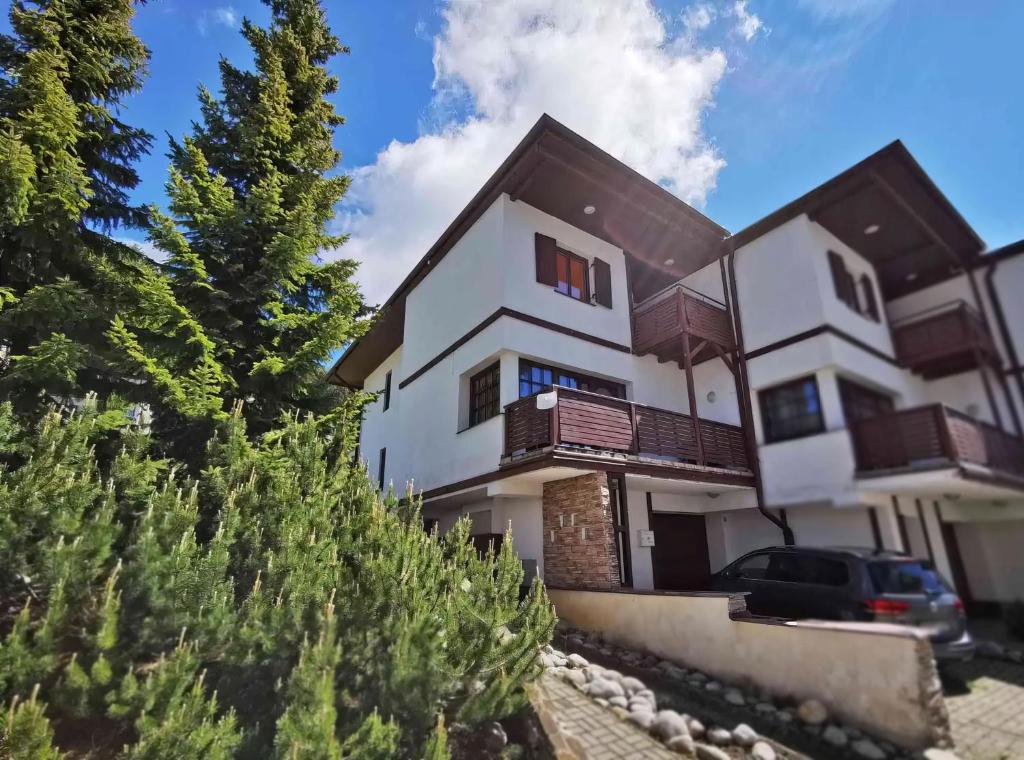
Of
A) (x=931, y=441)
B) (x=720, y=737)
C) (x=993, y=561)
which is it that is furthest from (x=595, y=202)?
(x=720, y=737)

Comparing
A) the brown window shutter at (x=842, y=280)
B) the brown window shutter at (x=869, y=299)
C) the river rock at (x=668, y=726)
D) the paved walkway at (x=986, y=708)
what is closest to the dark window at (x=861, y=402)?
the brown window shutter at (x=869, y=299)

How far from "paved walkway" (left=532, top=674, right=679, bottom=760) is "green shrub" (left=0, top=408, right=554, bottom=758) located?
1.43ft

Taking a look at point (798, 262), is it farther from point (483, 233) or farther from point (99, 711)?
point (99, 711)

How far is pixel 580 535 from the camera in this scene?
8.34 m

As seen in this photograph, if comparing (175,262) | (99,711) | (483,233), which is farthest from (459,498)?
(99,711)

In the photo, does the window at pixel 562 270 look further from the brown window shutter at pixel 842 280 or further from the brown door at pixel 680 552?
the brown window shutter at pixel 842 280

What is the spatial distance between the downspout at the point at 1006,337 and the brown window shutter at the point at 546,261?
7159 mm

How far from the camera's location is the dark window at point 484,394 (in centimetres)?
989

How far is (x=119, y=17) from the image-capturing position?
23.0 feet

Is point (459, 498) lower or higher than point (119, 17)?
lower

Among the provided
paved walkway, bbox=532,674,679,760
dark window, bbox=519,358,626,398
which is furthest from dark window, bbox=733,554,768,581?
dark window, bbox=519,358,626,398

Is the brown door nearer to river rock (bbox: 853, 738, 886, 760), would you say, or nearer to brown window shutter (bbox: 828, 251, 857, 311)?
brown window shutter (bbox: 828, 251, 857, 311)

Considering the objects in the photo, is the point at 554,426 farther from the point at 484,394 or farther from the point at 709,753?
the point at 709,753

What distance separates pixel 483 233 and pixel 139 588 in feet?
29.9
